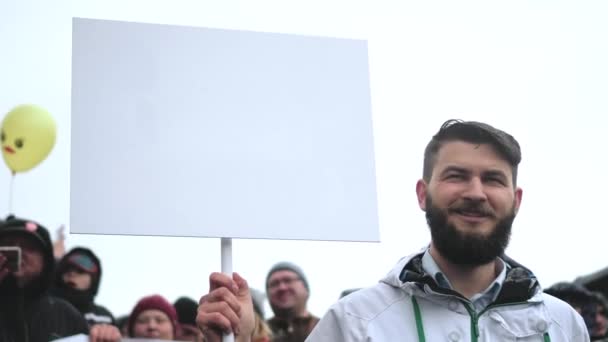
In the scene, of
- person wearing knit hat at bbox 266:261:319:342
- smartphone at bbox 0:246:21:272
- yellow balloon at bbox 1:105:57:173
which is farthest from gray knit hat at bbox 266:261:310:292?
yellow balloon at bbox 1:105:57:173

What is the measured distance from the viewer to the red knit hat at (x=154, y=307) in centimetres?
601

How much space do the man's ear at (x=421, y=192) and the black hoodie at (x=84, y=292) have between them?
322 centimetres

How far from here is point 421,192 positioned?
331cm

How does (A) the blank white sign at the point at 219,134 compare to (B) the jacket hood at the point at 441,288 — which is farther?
(A) the blank white sign at the point at 219,134

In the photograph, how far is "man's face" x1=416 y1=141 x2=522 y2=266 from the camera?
311 cm

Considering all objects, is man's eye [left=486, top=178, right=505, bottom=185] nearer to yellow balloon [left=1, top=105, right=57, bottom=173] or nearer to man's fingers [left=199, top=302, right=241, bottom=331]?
man's fingers [left=199, top=302, right=241, bottom=331]

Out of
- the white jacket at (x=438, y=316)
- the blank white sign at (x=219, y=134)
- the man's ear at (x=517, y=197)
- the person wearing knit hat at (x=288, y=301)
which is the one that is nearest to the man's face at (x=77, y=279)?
the person wearing knit hat at (x=288, y=301)

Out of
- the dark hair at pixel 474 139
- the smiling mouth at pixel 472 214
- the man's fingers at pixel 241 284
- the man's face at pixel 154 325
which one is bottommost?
the man's face at pixel 154 325

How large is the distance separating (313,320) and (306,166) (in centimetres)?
301

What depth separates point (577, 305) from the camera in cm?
605

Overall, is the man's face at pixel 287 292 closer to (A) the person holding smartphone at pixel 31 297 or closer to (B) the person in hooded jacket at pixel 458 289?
(A) the person holding smartphone at pixel 31 297

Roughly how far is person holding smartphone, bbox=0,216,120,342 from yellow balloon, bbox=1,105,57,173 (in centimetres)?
323

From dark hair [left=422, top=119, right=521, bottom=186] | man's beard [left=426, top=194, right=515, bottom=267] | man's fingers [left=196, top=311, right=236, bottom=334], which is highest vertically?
dark hair [left=422, top=119, right=521, bottom=186]

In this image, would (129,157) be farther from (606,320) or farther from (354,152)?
(606,320)
